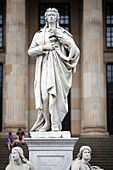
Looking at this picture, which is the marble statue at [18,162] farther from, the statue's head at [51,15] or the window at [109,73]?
the window at [109,73]

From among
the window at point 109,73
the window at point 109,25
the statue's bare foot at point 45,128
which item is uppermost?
the window at point 109,25

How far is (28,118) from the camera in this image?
136 feet

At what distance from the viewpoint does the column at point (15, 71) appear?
35.3 metres

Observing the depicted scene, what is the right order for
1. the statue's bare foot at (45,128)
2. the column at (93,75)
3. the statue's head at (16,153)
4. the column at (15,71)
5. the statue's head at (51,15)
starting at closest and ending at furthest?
the statue's head at (16,153)
the statue's bare foot at (45,128)
the statue's head at (51,15)
the column at (93,75)
the column at (15,71)

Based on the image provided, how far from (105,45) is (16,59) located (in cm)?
953

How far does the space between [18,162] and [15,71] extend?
27.4m

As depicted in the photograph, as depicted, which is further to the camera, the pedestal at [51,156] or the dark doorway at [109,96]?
the dark doorway at [109,96]

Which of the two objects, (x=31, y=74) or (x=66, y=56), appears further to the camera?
(x=31, y=74)

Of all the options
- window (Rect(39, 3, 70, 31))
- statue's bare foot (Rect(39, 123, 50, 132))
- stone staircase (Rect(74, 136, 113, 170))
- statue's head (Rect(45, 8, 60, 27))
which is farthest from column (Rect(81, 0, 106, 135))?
statue's bare foot (Rect(39, 123, 50, 132))

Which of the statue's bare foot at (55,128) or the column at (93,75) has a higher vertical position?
the column at (93,75)

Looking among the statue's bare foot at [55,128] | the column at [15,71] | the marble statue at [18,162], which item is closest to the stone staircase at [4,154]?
the column at [15,71]

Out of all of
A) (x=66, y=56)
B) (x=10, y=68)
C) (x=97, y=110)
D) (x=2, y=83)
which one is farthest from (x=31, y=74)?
(x=66, y=56)

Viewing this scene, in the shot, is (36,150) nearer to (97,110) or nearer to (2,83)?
(97,110)

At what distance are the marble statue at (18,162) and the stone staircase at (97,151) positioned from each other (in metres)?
14.5
